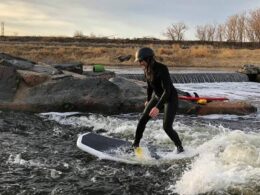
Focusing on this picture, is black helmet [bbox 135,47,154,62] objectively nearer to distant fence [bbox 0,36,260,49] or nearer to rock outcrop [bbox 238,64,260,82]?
rock outcrop [bbox 238,64,260,82]

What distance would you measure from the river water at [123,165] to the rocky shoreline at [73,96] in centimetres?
206

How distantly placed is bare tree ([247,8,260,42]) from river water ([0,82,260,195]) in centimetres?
7610

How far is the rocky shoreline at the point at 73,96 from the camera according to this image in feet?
46.6

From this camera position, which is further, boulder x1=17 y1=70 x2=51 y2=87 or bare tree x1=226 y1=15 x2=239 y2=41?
bare tree x1=226 y1=15 x2=239 y2=41

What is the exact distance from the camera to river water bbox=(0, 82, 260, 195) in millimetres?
6930

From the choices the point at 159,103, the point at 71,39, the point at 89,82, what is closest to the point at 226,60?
the point at 71,39

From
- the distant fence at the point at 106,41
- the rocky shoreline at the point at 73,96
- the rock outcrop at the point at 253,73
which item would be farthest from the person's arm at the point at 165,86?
the distant fence at the point at 106,41

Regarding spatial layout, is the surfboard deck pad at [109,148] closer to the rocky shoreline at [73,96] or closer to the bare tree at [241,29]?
the rocky shoreline at [73,96]

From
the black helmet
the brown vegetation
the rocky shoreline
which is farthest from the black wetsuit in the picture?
the brown vegetation

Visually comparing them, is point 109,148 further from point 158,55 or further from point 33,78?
point 158,55

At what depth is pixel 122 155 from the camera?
848 centimetres

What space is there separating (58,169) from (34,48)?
42.6m

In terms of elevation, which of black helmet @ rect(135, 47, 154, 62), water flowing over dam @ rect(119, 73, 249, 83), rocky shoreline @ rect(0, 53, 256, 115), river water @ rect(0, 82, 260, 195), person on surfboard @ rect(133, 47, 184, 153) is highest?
black helmet @ rect(135, 47, 154, 62)

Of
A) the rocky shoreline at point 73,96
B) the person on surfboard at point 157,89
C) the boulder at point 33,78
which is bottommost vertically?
the rocky shoreline at point 73,96
